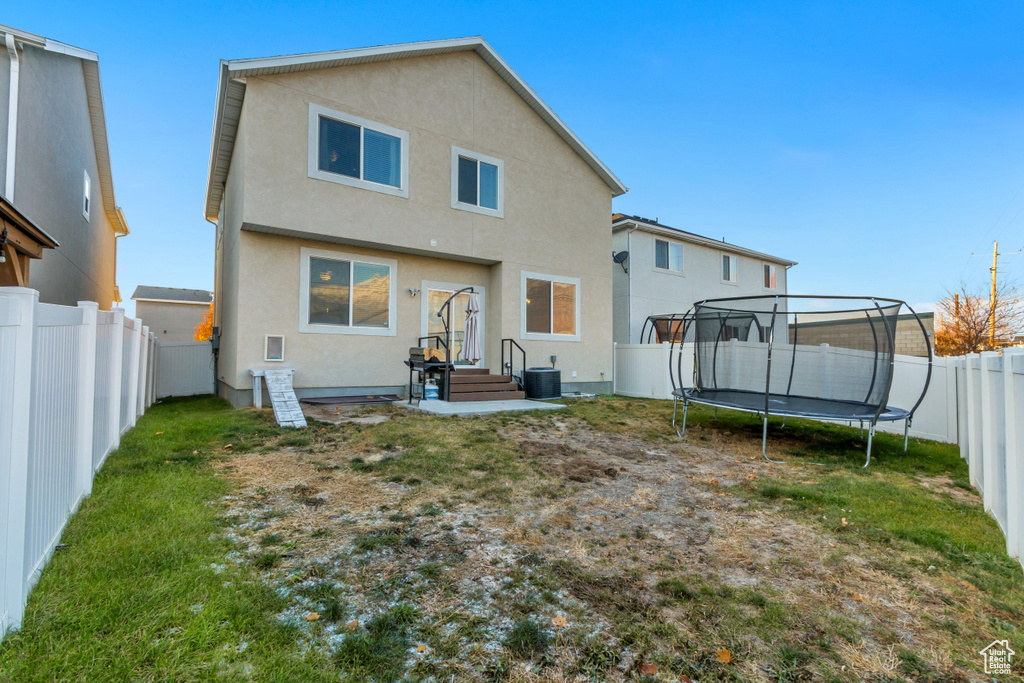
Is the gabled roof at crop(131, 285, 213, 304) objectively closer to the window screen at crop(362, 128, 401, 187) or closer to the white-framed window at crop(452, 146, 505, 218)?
the window screen at crop(362, 128, 401, 187)

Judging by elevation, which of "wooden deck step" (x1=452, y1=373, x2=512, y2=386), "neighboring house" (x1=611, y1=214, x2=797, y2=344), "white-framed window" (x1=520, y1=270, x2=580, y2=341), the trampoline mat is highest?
"neighboring house" (x1=611, y1=214, x2=797, y2=344)

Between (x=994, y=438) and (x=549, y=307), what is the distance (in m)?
8.74

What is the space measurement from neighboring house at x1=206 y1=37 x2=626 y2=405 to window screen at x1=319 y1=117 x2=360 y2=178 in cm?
3

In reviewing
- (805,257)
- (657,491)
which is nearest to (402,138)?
(657,491)

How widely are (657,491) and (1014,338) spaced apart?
1100 inches

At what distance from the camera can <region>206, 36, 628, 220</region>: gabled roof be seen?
795 centimetres

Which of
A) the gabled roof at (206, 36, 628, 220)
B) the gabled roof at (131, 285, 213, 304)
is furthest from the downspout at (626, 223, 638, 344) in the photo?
the gabled roof at (131, 285, 213, 304)

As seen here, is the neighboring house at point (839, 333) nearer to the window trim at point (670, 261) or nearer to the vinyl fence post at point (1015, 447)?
the vinyl fence post at point (1015, 447)

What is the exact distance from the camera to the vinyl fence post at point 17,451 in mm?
1689

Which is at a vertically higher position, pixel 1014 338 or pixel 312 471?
pixel 1014 338

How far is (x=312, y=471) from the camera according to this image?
446cm

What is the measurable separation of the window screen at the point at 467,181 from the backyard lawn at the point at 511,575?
7164 mm

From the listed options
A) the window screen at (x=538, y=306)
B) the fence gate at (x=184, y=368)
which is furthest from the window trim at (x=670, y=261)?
the fence gate at (x=184, y=368)

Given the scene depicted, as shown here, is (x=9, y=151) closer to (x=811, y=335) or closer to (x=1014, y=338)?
(x=811, y=335)
